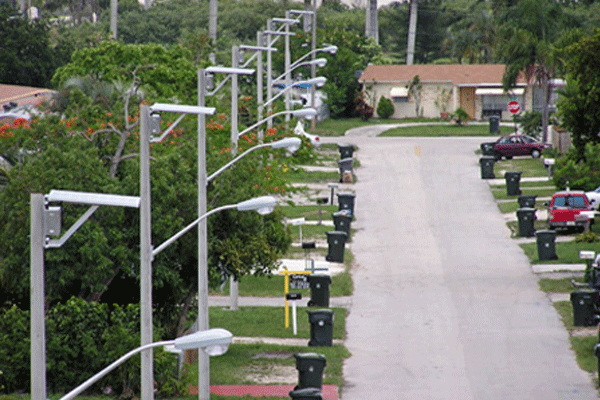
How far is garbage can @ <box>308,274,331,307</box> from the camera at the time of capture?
113 feet

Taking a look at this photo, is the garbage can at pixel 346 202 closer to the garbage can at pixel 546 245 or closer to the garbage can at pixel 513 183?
the garbage can at pixel 513 183

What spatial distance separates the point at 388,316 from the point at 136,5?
3960 inches

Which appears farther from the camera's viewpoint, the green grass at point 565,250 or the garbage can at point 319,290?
the green grass at point 565,250

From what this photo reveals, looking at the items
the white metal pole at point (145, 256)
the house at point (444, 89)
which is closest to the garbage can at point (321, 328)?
the white metal pole at point (145, 256)

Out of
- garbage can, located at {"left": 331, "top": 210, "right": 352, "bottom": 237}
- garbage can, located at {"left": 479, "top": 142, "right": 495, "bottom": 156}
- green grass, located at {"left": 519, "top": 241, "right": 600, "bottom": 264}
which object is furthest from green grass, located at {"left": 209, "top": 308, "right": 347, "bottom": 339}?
garbage can, located at {"left": 479, "top": 142, "right": 495, "bottom": 156}

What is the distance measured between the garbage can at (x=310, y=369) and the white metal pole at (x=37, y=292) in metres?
11.1

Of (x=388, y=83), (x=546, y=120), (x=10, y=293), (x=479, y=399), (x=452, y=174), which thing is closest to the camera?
(x=479, y=399)

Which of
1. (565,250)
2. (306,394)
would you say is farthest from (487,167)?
(306,394)

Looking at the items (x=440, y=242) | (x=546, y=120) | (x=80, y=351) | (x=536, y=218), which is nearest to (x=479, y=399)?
(x=80, y=351)

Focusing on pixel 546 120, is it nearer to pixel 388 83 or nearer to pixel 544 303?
pixel 388 83

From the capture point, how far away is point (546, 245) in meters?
40.2

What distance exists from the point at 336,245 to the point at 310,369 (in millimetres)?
15815

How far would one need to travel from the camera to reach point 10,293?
28.3 metres

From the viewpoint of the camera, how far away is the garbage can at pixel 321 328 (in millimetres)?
30078
